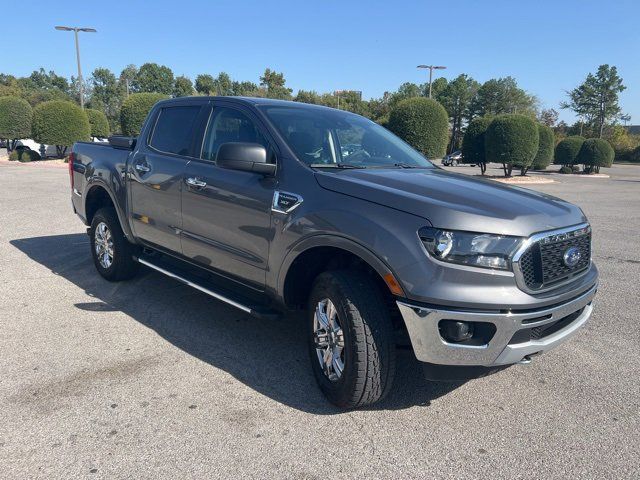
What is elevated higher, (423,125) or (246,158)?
(423,125)

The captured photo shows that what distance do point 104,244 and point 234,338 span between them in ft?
7.41

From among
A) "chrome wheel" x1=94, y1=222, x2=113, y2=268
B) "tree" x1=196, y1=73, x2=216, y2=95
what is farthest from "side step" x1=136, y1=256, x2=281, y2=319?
"tree" x1=196, y1=73, x2=216, y2=95

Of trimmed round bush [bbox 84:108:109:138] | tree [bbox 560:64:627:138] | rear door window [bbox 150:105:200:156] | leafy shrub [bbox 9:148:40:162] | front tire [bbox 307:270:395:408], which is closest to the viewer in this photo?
front tire [bbox 307:270:395:408]

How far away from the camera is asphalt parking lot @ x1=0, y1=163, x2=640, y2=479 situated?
2.62 m

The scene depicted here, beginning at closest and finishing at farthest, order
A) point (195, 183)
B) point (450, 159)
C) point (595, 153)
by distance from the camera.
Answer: point (195, 183), point (450, 159), point (595, 153)

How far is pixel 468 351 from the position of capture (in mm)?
2674

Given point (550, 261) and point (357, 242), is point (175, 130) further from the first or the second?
point (550, 261)

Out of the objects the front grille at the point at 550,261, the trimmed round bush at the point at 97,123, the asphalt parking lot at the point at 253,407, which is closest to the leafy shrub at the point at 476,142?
the asphalt parking lot at the point at 253,407

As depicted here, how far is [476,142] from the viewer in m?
23.2

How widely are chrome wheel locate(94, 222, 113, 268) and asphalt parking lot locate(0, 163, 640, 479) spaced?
1.95ft

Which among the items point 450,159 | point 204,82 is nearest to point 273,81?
point 204,82

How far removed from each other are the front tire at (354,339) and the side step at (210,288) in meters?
0.52

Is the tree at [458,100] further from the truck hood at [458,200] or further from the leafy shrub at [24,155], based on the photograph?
the truck hood at [458,200]

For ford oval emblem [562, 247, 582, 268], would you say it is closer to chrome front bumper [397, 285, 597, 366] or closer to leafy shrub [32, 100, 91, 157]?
chrome front bumper [397, 285, 597, 366]
